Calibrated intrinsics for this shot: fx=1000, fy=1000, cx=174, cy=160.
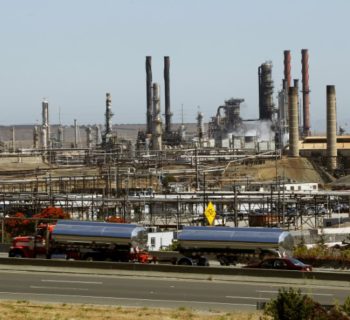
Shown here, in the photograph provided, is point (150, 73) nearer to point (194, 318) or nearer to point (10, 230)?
point (10, 230)

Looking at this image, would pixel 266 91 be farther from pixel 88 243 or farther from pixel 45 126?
pixel 88 243

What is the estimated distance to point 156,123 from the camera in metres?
130

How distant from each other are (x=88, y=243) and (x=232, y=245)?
5403 mm

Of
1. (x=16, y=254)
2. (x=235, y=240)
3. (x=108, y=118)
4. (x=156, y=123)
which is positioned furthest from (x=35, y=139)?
(x=235, y=240)

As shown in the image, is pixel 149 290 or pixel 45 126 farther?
pixel 45 126

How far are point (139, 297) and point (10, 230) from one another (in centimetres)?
3283

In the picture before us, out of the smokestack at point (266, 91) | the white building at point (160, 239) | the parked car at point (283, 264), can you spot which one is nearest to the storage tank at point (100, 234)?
the parked car at point (283, 264)

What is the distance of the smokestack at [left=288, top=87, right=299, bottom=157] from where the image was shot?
117438 millimetres

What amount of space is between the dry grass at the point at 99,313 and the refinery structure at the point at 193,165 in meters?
38.2

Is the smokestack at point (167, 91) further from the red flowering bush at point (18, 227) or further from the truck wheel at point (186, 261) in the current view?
the truck wheel at point (186, 261)

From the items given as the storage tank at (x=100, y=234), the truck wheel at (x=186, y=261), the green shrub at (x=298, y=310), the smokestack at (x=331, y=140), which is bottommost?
the truck wheel at (x=186, y=261)

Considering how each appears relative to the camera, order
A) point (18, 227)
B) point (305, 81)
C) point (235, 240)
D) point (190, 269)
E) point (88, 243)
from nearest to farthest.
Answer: point (190, 269), point (235, 240), point (88, 243), point (18, 227), point (305, 81)

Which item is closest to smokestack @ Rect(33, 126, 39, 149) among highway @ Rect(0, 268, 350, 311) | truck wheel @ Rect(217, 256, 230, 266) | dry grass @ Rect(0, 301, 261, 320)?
truck wheel @ Rect(217, 256, 230, 266)

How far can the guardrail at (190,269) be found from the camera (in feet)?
92.4
